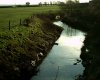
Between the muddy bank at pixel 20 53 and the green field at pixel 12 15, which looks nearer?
the muddy bank at pixel 20 53

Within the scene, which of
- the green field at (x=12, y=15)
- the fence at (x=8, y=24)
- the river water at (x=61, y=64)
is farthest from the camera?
the green field at (x=12, y=15)

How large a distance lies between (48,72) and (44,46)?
11.2m

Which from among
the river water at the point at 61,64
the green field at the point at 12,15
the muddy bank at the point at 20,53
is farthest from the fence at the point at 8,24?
the river water at the point at 61,64

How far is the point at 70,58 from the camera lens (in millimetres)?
38250

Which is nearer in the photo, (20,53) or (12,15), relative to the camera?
(20,53)

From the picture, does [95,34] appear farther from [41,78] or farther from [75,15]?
[75,15]

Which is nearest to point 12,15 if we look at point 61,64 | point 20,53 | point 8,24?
point 8,24

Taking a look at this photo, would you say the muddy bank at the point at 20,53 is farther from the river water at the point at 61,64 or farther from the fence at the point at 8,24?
the fence at the point at 8,24

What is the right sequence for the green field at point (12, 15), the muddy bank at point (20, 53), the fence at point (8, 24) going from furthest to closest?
the green field at point (12, 15), the fence at point (8, 24), the muddy bank at point (20, 53)

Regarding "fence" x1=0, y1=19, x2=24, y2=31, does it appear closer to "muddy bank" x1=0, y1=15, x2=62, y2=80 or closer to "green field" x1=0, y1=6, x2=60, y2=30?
"green field" x1=0, y1=6, x2=60, y2=30

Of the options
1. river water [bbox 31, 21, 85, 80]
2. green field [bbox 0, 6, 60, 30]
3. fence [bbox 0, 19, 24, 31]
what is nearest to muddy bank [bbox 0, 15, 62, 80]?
river water [bbox 31, 21, 85, 80]

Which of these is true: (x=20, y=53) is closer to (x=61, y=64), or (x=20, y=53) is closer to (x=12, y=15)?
(x=61, y=64)

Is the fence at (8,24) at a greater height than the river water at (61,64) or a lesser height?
greater

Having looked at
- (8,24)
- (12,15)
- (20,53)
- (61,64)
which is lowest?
(61,64)
